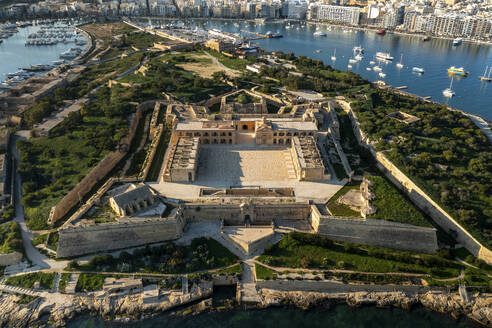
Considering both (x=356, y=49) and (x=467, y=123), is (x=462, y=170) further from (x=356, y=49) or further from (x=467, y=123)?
(x=356, y=49)

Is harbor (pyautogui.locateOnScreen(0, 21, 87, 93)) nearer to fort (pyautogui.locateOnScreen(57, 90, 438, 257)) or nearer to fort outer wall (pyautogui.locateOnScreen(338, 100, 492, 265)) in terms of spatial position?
fort (pyautogui.locateOnScreen(57, 90, 438, 257))

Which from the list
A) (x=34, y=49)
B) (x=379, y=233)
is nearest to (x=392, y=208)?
(x=379, y=233)

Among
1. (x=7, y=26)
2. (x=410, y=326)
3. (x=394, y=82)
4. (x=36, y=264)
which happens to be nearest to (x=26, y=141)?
(x=36, y=264)

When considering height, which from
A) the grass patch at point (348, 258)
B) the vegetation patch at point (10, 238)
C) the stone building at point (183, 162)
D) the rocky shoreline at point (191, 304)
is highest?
the stone building at point (183, 162)

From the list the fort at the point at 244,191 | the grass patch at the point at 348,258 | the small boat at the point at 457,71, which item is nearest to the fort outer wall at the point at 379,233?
the fort at the point at 244,191

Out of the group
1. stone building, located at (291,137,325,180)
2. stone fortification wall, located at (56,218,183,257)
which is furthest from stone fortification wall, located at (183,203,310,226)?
stone building, located at (291,137,325,180)

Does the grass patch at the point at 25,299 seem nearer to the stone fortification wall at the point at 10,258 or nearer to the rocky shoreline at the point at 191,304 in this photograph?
the rocky shoreline at the point at 191,304
